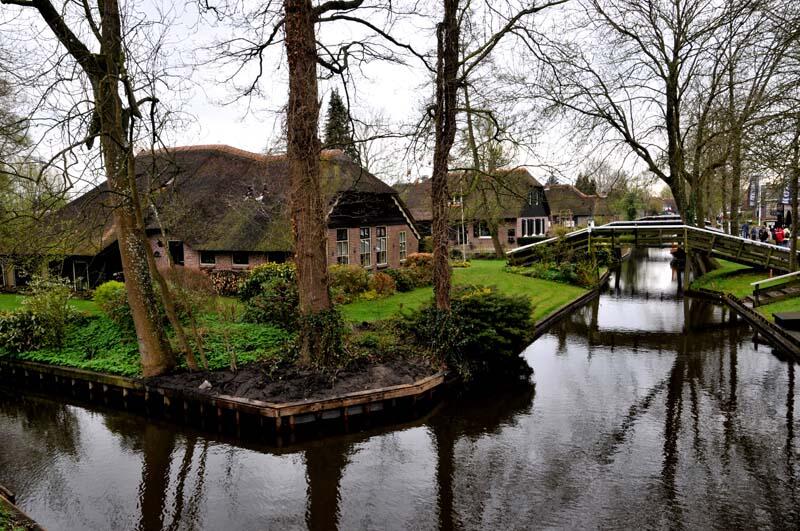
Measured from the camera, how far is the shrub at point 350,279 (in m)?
20.9

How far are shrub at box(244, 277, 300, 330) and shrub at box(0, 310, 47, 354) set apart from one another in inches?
202

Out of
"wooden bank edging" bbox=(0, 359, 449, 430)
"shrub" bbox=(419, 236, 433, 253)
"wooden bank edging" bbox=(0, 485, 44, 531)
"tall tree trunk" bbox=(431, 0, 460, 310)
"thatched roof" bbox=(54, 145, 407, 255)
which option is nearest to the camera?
"wooden bank edging" bbox=(0, 485, 44, 531)

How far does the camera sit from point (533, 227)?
46.4 m

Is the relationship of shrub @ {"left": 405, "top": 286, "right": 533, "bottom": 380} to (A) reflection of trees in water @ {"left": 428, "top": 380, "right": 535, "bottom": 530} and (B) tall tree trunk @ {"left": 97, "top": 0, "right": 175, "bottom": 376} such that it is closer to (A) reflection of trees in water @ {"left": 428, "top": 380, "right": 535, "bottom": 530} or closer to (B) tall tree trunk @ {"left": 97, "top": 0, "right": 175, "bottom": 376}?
(A) reflection of trees in water @ {"left": 428, "top": 380, "right": 535, "bottom": 530}

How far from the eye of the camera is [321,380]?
1143cm

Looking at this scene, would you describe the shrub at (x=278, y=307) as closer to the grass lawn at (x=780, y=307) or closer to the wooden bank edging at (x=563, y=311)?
the wooden bank edging at (x=563, y=311)

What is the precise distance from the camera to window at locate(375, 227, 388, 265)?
2677cm

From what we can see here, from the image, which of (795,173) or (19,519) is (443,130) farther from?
(19,519)

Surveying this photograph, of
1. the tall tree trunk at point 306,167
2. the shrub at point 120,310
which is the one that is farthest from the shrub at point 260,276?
the tall tree trunk at point 306,167

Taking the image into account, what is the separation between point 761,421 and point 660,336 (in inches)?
294

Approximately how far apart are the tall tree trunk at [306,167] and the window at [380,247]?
14519 mm

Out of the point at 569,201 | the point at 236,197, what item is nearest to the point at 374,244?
the point at 236,197

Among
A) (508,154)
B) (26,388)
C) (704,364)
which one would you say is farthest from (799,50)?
(508,154)

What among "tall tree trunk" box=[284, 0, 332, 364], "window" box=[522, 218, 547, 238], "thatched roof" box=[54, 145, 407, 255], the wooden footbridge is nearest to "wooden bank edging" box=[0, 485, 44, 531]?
"tall tree trunk" box=[284, 0, 332, 364]
